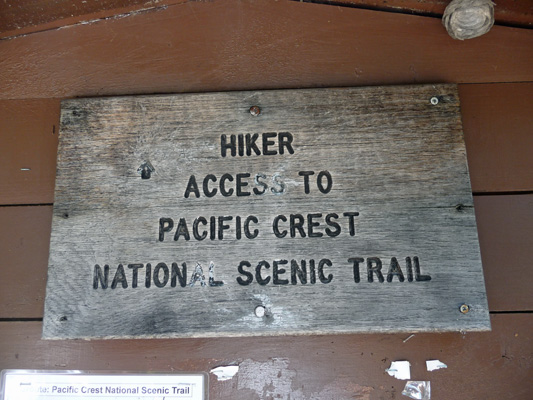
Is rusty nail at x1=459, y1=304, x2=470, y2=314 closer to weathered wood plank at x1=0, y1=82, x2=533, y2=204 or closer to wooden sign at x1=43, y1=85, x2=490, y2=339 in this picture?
wooden sign at x1=43, y1=85, x2=490, y2=339

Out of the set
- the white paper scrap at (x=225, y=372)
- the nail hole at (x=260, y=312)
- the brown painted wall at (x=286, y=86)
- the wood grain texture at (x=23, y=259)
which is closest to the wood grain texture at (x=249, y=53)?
the brown painted wall at (x=286, y=86)

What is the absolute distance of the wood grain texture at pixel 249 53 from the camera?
128cm

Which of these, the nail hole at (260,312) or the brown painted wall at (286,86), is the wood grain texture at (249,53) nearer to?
the brown painted wall at (286,86)

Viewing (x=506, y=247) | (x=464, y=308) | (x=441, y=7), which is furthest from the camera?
(x=441, y=7)

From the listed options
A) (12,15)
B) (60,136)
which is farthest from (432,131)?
(12,15)

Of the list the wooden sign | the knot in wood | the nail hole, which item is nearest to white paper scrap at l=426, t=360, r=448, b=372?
the wooden sign

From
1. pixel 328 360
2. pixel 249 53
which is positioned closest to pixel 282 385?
pixel 328 360

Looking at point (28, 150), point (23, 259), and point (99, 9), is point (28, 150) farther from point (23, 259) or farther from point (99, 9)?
point (99, 9)

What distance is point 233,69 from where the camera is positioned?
1.30 metres

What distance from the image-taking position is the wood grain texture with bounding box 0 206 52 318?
3.89ft

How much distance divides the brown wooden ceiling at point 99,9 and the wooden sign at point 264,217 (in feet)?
0.93

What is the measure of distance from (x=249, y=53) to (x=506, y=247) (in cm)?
93

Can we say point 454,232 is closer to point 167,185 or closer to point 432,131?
point 432,131

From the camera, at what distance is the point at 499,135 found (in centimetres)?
124
